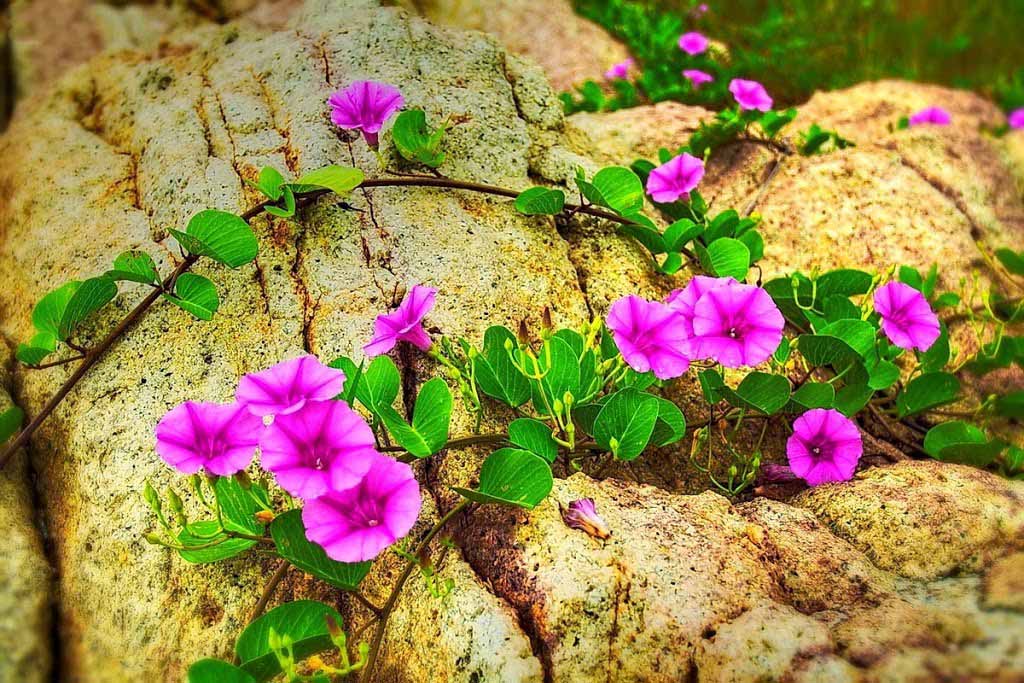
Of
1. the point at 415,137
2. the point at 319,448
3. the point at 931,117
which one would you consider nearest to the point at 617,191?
the point at 415,137

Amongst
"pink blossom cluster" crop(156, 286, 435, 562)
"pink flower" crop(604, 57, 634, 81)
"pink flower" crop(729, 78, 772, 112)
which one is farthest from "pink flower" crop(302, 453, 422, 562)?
"pink flower" crop(604, 57, 634, 81)

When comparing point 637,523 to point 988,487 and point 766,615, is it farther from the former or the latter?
point 988,487

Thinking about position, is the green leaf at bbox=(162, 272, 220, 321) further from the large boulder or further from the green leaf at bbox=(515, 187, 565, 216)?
the green leaf at bbox=(515, 187, 565, 216)

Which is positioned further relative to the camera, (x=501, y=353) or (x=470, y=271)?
(x=470, y=271)

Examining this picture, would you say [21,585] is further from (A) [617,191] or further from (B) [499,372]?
(A) [617,191]

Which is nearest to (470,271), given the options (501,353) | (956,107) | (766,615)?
(501,353)

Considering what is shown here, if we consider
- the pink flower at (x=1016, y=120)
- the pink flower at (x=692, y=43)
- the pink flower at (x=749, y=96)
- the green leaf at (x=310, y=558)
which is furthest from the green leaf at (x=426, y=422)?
the pink flower at (x=1016, y=120)

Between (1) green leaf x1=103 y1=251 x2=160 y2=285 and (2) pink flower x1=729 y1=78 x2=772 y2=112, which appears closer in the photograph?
(1) green leaf x1=103 y1=251 x2=160 y2=285
